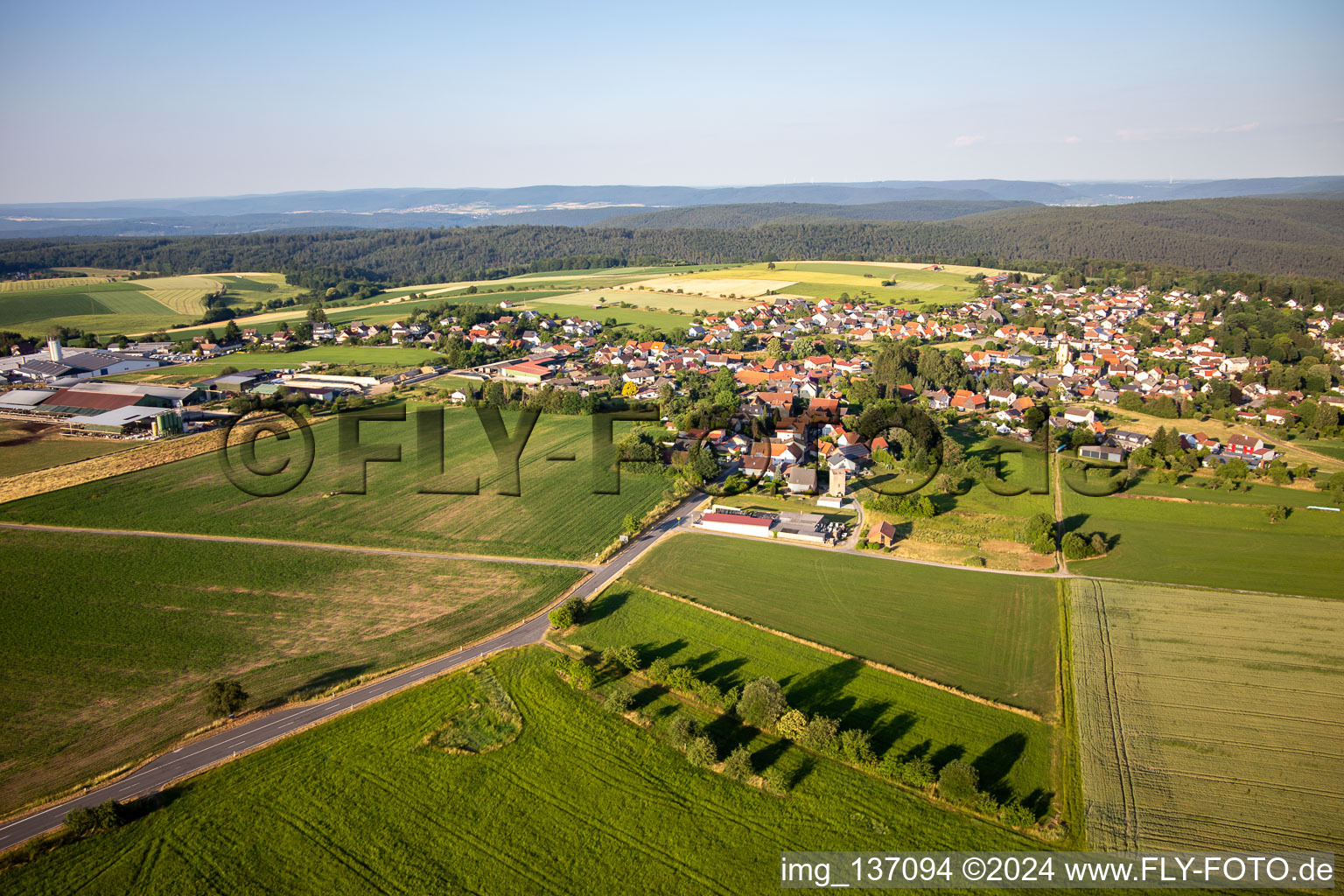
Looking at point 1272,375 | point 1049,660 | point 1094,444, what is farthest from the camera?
point 1272,375

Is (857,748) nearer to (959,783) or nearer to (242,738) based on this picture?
(959,783)

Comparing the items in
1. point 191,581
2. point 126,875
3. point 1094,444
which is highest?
point 1094,444

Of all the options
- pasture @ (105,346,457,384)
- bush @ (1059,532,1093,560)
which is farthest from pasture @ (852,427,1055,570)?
pasture @ (105,346,457,384)

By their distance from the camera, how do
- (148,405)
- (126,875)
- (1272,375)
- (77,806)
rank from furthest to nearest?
(1272,375) < (148,405) < (77,806) < (126,875)

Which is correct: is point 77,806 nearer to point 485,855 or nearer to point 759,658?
point 485,855

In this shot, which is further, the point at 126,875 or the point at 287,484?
the point at 287,484

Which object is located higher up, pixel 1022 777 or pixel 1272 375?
pixel 1272 375

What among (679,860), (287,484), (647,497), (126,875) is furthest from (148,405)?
(679,860)
